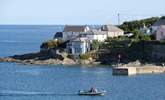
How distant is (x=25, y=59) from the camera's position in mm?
76562

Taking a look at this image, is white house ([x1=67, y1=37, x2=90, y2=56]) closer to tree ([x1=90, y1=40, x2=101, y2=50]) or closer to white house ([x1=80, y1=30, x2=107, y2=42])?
tree ([x1=90, y1=40, x2=101, y2=50])

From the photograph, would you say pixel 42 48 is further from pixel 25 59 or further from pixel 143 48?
pixel 143 48

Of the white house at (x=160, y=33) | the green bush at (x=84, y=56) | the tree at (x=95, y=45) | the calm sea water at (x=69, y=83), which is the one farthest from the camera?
the white house at (x=160, y=33)

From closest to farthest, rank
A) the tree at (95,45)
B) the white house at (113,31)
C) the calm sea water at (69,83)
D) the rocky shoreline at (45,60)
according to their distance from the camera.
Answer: the calm sea water at (69,83)
the rocky shoreline at (45,60)
the tree at (95,45)
the white house at (113,31)

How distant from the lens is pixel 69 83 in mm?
56812

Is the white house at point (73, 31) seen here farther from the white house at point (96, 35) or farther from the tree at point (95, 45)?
the tree at point (95, 45)

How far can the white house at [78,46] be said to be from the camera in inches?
3022

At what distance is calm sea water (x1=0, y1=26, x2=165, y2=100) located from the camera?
48.1 m

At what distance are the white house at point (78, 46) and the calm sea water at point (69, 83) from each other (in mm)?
6066

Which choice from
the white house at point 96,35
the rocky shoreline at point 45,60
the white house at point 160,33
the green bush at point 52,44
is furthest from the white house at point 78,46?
the white house at point 160,33

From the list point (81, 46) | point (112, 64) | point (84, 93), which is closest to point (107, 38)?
point (81, 46)

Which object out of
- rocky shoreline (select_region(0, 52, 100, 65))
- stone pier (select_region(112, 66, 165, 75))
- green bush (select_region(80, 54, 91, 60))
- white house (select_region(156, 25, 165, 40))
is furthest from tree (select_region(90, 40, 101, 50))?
stone pier (select_region(112, 66, 165, 75))

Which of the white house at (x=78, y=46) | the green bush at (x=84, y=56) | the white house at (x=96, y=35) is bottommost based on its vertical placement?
the green bush at (x=84, y=56)

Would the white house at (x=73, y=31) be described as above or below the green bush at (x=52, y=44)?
above
